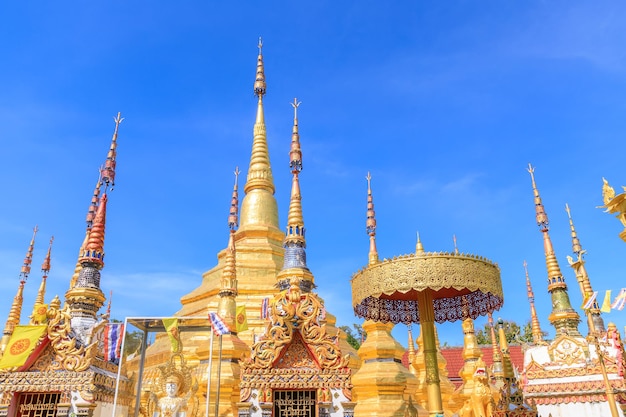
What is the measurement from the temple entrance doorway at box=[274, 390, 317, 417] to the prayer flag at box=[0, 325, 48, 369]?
562 cm

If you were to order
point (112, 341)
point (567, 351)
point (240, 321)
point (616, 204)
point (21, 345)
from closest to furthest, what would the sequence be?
1. point (616, 204)
2. point (21, 345)
3. point (112, 341)
4. point (567, 351)
5. point (240, 321)

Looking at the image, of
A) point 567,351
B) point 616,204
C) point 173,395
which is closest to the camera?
point 616,204

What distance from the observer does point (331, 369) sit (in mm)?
9852

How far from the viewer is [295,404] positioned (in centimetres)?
984

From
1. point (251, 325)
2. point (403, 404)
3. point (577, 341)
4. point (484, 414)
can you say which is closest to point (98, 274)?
point (251, 325)

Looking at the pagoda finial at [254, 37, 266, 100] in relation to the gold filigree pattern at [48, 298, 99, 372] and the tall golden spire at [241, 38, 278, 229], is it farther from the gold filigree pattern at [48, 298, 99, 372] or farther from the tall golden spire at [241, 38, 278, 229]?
the gold filigree pattern at [48, 298, 99, 372]

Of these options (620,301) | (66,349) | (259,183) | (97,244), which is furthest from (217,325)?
(259,183)

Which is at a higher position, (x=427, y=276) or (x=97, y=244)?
(x=97, y=244)

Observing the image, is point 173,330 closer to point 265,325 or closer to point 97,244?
point 265,325

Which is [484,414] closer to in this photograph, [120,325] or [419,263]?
[419,263]

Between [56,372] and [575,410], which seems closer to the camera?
[56,372]

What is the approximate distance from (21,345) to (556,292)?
17834 millimetres

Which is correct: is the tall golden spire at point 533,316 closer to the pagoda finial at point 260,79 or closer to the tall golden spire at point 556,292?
the tall golden spire at point 556,292

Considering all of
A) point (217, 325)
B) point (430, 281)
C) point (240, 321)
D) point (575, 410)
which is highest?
point (240, 321)
